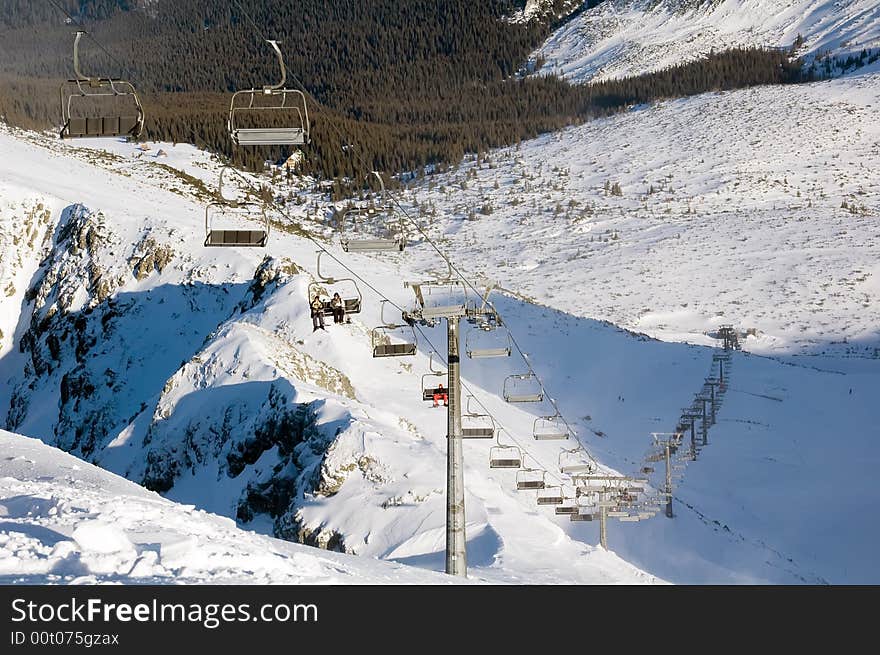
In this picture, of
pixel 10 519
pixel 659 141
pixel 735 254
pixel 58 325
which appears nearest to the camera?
pixel 10 519

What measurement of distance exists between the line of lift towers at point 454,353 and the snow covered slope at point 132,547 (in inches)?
161

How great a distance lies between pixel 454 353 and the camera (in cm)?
2259

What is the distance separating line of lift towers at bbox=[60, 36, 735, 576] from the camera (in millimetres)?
13445

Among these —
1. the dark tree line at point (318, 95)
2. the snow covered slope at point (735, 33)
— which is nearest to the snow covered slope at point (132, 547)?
the dark tree line at point (318, 95)

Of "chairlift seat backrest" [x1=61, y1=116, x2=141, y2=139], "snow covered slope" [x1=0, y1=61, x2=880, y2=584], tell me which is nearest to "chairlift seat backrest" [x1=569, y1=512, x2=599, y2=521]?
"snow covered slope" [x1=0, y1=61, x2=880, y2=584]

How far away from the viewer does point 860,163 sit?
386 feet

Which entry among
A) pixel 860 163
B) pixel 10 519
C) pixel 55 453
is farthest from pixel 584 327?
pixel 860 163

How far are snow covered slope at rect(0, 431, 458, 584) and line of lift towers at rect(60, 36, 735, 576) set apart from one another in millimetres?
4077

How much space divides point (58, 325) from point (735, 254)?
5769cm

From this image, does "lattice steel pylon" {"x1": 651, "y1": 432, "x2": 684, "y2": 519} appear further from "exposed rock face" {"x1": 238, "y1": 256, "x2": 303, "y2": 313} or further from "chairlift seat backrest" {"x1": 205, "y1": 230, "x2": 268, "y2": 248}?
"chairlift seat backrest" {"x1": 205, "y1": 230, "x2": 268, "y2": 248}

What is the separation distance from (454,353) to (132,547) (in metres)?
10.9

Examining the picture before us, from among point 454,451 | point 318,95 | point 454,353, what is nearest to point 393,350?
point 454,353

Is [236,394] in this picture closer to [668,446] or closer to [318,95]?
[668,446]

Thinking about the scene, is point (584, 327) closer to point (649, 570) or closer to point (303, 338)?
point (303, 338)
